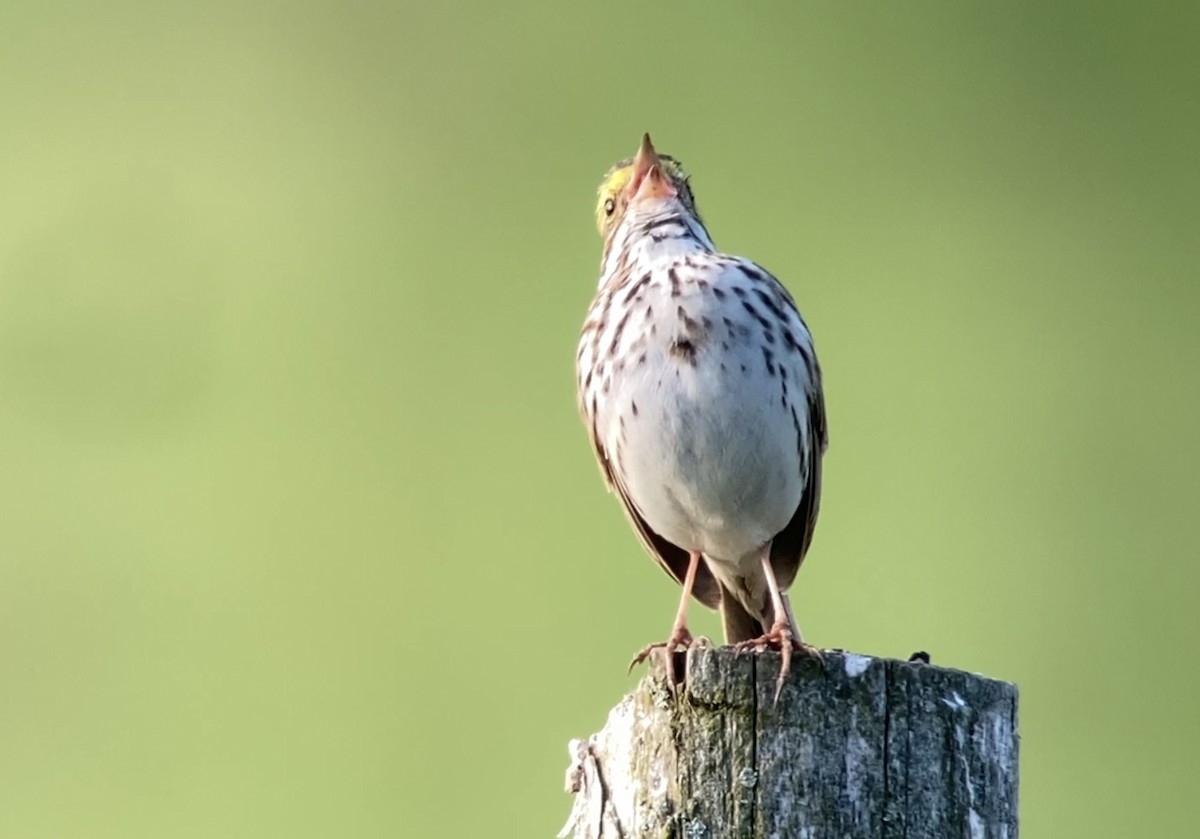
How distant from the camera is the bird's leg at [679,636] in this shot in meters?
2.83

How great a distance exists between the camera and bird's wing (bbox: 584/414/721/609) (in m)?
4.39

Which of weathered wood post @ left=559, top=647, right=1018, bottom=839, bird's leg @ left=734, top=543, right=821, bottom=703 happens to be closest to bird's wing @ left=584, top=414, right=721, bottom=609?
bird's leg @ left=734, top=543, right=821, bottom=703

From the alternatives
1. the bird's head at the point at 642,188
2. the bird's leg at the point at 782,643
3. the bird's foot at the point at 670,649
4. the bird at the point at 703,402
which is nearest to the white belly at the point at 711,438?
the bird at the point at 703,402

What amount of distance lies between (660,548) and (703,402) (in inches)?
36.1

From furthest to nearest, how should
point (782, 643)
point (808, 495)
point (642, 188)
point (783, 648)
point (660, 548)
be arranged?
1. point (660, 548)
2. point (642, 188)
3. point (808, 495)
4. point (782, 643)
5. point (783, 648)

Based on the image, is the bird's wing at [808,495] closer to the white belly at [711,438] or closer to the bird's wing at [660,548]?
the white belly at [711,438]

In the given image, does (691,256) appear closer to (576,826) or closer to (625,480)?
(625,480)

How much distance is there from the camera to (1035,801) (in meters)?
6.01

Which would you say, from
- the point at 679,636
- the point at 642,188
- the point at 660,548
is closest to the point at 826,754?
the point at 679,636

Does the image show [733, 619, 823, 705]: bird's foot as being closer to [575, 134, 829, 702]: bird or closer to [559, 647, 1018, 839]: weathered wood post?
[559, 647, 1018, 839]: weathered wood post

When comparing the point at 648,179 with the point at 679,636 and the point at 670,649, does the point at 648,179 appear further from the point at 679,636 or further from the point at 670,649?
the point at 670,649

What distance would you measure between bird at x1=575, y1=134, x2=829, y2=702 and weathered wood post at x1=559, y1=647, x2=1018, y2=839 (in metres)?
0.90

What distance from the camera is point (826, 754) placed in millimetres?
2629

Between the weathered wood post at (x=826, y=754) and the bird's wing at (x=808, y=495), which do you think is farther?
the bird's wing at (x=808, y=495)
